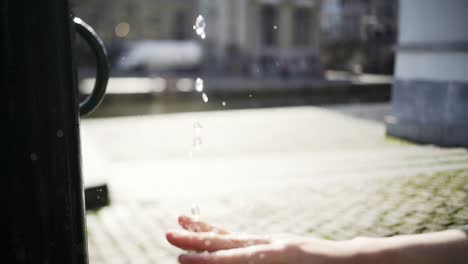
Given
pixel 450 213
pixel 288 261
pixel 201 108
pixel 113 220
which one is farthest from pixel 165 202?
pixel 201 108

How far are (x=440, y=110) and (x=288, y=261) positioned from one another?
23.2ft

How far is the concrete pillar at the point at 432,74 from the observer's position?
7.50 metres

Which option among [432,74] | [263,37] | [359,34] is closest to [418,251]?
[432,74]

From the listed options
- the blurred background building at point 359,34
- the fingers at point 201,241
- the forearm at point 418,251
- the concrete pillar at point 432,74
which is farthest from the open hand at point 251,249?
the blurred background building at point 359,34

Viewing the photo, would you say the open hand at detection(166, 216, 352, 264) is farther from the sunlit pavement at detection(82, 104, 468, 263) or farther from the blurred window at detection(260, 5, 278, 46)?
the blurred window at detection(260, 5, 278, 46)

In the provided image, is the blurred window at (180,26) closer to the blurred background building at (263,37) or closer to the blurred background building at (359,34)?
the blurred background building at (263,37)

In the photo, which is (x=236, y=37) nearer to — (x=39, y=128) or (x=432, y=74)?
(x=432, y=74)

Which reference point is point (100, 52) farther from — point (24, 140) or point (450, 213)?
point (450, 213)

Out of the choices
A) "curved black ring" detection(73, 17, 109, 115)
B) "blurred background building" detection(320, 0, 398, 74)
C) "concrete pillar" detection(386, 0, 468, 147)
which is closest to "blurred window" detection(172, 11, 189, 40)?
"blurred background building" detection(320, 0, 398, 74)

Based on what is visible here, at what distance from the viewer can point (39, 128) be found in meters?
1.30

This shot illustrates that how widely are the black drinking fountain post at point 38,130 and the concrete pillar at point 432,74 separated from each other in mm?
7302

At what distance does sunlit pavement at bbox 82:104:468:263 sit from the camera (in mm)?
3697

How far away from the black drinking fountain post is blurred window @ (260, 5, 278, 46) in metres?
→ 40.7

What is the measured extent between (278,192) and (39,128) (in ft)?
12.3
